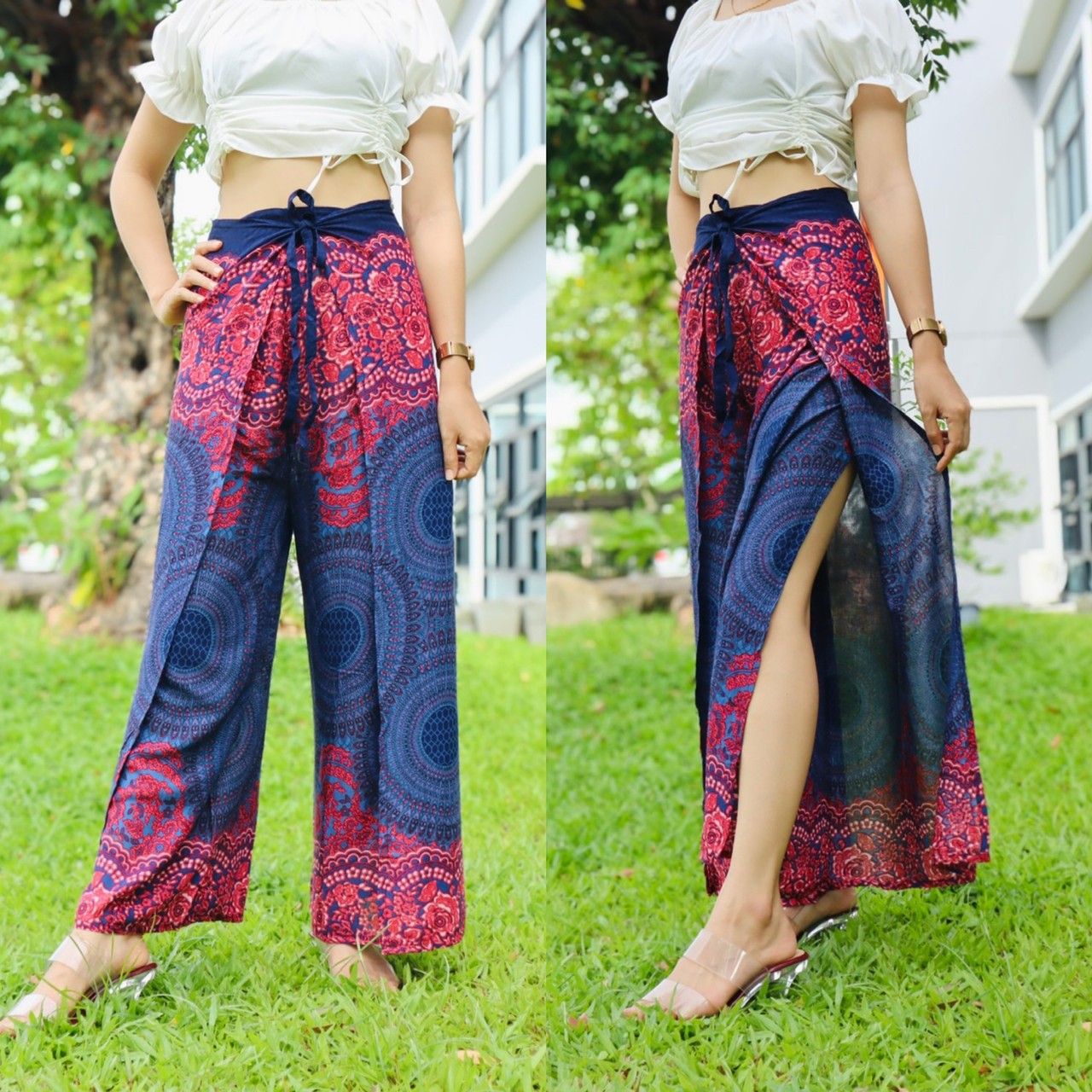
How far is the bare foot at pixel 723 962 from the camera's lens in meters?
1.49

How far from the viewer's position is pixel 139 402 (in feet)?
12.1

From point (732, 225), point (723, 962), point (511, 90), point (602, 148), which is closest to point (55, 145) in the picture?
point (602, 148)

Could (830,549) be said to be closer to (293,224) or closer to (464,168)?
(293,224)

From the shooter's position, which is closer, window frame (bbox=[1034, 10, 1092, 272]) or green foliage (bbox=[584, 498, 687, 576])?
window frame (bbox=[1034, 10, 1092, 272])

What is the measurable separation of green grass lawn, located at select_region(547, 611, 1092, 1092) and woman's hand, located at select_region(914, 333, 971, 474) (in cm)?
43

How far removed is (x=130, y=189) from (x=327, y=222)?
34 centimetres

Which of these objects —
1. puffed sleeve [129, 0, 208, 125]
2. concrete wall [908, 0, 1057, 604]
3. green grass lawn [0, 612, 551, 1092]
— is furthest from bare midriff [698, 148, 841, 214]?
green grass lawn [0, 612, 551, 1092]

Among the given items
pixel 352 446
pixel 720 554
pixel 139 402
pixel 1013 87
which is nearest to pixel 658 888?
pixel 720 554

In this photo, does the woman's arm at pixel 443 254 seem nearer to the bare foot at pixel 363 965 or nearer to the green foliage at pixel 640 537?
the bare foot at pixel 363 965

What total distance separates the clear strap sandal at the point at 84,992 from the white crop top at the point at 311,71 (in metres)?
1.04

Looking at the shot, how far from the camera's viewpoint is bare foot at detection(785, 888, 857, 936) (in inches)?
71.0

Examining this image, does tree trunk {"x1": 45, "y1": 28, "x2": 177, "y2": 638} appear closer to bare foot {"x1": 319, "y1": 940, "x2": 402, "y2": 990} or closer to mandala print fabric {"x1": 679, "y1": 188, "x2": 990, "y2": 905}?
bare foot {"x1": 319, "y1": 940, "x2": 402, "y2": 990}

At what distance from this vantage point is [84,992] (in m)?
1.48

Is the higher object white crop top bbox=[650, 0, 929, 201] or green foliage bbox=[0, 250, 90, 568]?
green foliage bbox=[0, 250, 90, 568]
